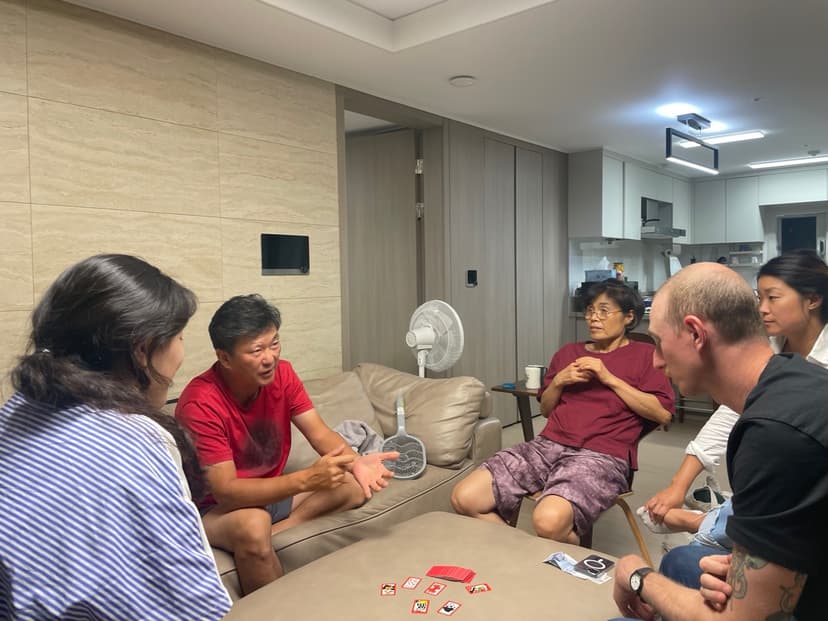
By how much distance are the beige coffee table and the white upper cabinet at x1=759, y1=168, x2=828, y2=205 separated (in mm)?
6336

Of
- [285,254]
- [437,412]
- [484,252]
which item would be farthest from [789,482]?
[484,252]

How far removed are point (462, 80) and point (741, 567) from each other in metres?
3.14

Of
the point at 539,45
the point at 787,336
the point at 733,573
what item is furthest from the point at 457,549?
the point at 539,45

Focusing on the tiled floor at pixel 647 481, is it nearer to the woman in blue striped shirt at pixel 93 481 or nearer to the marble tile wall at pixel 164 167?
the marble tile wall at pixel 164 167

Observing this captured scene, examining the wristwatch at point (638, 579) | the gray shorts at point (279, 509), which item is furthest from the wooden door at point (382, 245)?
the wristwatch at point (638, 579)

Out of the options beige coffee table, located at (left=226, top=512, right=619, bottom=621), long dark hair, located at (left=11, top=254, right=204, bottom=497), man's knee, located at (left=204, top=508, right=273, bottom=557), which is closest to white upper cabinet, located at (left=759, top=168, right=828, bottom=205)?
beige coffee table, located at (left=226, top=512, right=619, bottom=621)

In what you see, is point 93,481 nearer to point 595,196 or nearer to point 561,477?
point 561,477

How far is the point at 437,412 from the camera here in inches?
116

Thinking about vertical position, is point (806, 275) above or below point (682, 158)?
below

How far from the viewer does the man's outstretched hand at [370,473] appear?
2.12 meters

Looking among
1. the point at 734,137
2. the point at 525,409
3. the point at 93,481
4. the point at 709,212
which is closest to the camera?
the point at 93,481

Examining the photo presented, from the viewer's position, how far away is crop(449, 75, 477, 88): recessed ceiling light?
357 centimetres

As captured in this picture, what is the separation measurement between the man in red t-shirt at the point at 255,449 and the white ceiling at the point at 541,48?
1406 mm

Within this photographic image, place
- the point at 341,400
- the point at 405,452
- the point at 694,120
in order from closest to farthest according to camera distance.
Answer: the point at 405,452 < the point at 341,400 < the point at 694,120
